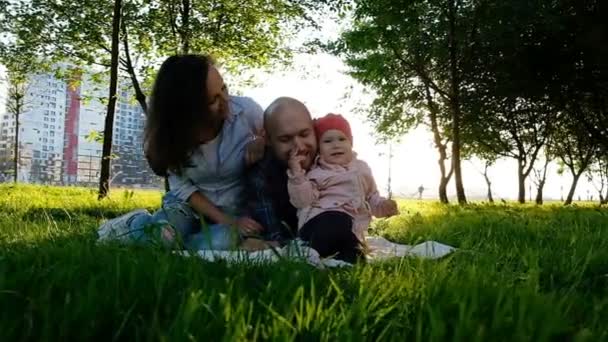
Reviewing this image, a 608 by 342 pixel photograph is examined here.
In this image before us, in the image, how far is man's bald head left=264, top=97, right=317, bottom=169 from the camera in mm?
4168

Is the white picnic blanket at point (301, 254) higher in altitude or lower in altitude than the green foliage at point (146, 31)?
lower

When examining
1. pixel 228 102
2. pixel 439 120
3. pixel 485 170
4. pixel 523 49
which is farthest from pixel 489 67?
pixel 485 170

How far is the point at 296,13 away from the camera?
1762 centimetres

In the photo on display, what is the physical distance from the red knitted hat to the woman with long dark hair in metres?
0.53

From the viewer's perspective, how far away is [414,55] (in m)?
25.0

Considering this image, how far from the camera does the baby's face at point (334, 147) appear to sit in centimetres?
415

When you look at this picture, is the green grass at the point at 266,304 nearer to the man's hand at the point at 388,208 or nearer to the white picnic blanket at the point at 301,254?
the white picnic blanket at the point at 301,254

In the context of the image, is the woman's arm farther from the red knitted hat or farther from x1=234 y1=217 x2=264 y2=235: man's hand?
the red knitted hat

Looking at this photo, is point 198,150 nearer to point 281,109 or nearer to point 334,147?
point 281,109

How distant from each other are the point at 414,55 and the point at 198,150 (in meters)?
21.8

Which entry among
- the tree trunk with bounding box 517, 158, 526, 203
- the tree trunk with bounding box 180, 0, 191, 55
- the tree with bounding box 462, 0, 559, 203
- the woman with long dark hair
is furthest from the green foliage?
the tree trunk with bounding box 517, 158, 526, 203

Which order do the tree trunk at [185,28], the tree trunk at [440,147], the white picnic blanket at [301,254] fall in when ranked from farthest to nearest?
1. the tree trunk at [440,147]
2. the tree trunk at [185,28]
3. the white picnic blanket at [301,254]

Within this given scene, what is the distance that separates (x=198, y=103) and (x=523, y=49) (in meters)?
20.1

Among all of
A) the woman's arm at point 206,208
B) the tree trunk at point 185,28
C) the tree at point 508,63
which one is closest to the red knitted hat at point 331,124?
the woman's arm at point 206,208
